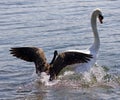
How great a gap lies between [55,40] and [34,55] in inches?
125

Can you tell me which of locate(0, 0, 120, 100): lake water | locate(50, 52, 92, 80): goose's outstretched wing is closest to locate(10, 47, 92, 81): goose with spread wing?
locate(50, 52, 92, 80): goose's outstretched wing

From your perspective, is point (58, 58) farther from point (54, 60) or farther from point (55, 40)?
point (55, 40)

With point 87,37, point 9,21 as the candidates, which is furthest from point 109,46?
point 9,21

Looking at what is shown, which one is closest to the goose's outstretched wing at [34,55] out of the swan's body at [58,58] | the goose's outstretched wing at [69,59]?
the swan's body at [58,58]

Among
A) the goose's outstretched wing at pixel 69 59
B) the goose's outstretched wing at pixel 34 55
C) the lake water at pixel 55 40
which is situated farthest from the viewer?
the goose's outstretched wing at pixel 34 55

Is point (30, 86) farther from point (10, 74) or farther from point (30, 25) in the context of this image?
point (30, 25)

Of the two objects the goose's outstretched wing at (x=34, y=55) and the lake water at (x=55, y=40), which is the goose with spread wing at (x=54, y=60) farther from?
the lake water at (x=55, y=40)

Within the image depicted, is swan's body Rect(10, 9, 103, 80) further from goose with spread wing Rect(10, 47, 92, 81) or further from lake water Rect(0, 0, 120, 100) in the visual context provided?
lake water Rect(0, 0, 120, 100)

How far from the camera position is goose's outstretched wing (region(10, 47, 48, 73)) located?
38.3 feet

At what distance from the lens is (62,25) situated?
1691cm

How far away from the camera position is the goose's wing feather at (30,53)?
11.8 metres

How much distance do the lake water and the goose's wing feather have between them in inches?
18.6

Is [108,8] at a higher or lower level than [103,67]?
higher

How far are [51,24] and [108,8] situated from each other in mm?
2968
